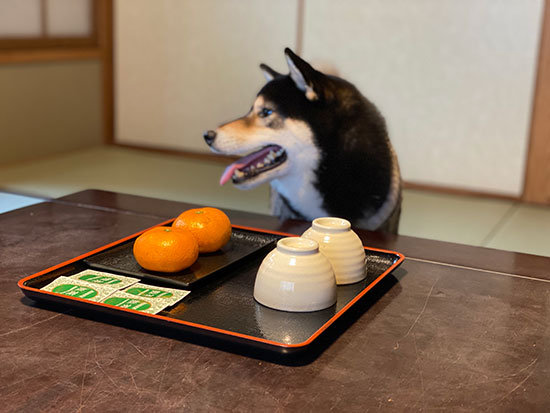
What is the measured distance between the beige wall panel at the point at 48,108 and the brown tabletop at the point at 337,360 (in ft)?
11.6

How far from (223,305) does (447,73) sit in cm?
331

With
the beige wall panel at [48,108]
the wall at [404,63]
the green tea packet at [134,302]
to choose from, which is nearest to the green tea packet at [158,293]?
the green tea packet at [134,302]

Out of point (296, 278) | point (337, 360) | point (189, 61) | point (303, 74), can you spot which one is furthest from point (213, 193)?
point (337, 360)

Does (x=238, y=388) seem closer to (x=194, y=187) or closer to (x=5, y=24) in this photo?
(x=194, y=187)

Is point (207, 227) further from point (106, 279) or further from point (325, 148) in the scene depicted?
point (325, 148)

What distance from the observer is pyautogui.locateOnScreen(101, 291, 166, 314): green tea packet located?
0.90 meters

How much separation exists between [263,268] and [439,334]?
0.24 m

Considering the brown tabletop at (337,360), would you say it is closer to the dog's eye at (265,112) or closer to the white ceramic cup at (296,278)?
the white ceramic cup at (296,278)

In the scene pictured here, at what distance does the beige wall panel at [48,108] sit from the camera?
14.4 ft

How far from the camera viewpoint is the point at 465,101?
3965 millimetres

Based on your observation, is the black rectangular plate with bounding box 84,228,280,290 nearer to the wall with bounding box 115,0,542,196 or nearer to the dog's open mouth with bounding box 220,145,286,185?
the dog's open mouth with bounding box 220,145,286,185

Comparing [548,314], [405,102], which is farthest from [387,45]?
[548,314]

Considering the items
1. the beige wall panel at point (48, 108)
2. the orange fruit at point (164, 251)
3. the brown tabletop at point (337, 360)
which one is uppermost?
the orange fruit at point (164, 251)

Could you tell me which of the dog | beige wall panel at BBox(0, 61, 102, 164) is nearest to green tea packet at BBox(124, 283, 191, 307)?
the dog
